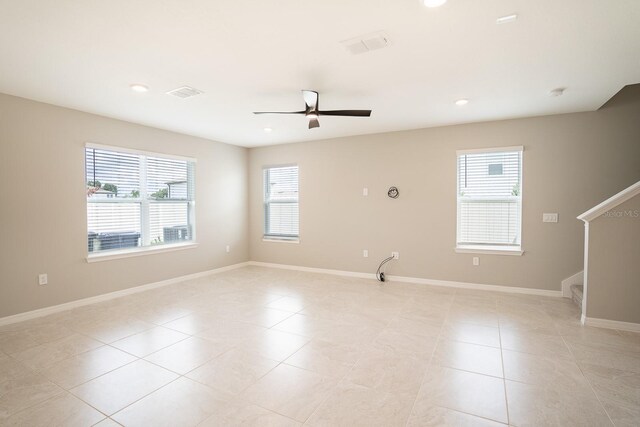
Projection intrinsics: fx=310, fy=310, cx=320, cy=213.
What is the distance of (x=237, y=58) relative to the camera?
8.80 feet

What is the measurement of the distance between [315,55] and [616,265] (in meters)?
3.70

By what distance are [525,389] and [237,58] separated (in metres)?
3.43

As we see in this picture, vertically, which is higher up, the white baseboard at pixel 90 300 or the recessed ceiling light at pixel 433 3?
the recessed ceiling light at pixel 433 3

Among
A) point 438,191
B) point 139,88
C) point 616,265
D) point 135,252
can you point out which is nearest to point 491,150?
point 438,191

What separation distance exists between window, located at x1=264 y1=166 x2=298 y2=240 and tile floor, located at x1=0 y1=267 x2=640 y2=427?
2.41 meters

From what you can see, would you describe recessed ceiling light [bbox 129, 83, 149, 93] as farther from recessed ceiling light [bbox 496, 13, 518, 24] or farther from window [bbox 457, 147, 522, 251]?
window [bbox 457, 147, 522, 251]

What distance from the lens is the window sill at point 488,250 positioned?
454cm

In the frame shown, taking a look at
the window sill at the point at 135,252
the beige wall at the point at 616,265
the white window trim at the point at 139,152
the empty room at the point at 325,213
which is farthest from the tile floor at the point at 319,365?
the white window trim at the point at 139,152

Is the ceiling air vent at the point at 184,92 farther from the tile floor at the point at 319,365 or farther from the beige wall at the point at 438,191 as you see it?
the tile floor at the point at 319,365

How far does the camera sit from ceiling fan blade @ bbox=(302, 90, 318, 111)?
10.6ft

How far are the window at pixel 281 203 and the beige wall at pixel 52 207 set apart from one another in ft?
6.88

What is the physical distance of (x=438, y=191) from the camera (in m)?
5.00

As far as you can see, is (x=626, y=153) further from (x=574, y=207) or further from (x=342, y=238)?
(x=342, y=238)

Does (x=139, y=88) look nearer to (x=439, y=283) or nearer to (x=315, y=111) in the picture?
(x=315, y=111)
